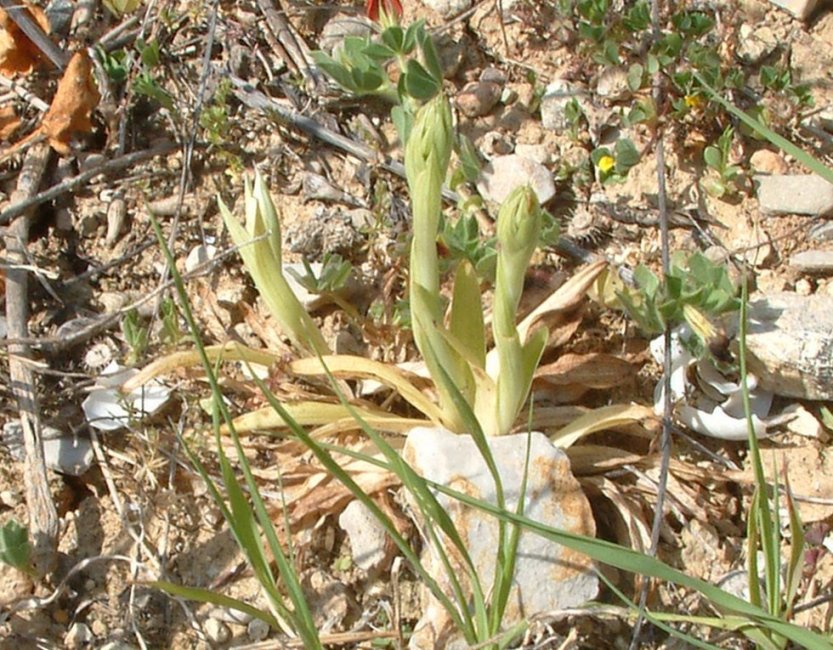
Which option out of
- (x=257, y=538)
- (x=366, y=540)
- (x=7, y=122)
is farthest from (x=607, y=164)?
(x=7, y=122)

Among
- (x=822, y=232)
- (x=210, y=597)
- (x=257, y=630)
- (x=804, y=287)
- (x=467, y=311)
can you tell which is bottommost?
(x=257, y=630)

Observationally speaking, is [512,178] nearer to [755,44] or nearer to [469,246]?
[469,246]

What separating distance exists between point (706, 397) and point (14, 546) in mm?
1542

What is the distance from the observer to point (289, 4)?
293 centimetres

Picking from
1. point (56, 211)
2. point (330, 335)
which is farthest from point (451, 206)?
point (56, 211)

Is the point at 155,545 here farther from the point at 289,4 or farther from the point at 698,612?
the point at 289,4

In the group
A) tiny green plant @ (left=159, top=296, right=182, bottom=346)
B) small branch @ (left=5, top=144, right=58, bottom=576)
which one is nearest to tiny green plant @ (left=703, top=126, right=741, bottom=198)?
tiny green plant @ (left=159, top=296, right=182, bottom=346)

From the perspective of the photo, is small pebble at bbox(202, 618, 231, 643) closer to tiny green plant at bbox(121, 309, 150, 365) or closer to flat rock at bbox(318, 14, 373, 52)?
tiny green plant at bbox(121, 309, 150, 365)

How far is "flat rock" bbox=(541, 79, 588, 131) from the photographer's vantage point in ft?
9.05

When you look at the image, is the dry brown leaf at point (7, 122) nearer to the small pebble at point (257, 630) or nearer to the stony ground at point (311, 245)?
the stony ground at point (311, 245)

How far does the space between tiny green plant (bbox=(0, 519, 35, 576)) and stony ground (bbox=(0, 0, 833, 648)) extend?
75mm

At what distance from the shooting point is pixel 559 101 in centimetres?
277

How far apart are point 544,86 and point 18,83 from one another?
147 centimetres

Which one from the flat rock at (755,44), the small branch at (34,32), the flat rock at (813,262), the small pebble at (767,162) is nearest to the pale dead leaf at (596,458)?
the flat rock at (813,262)
